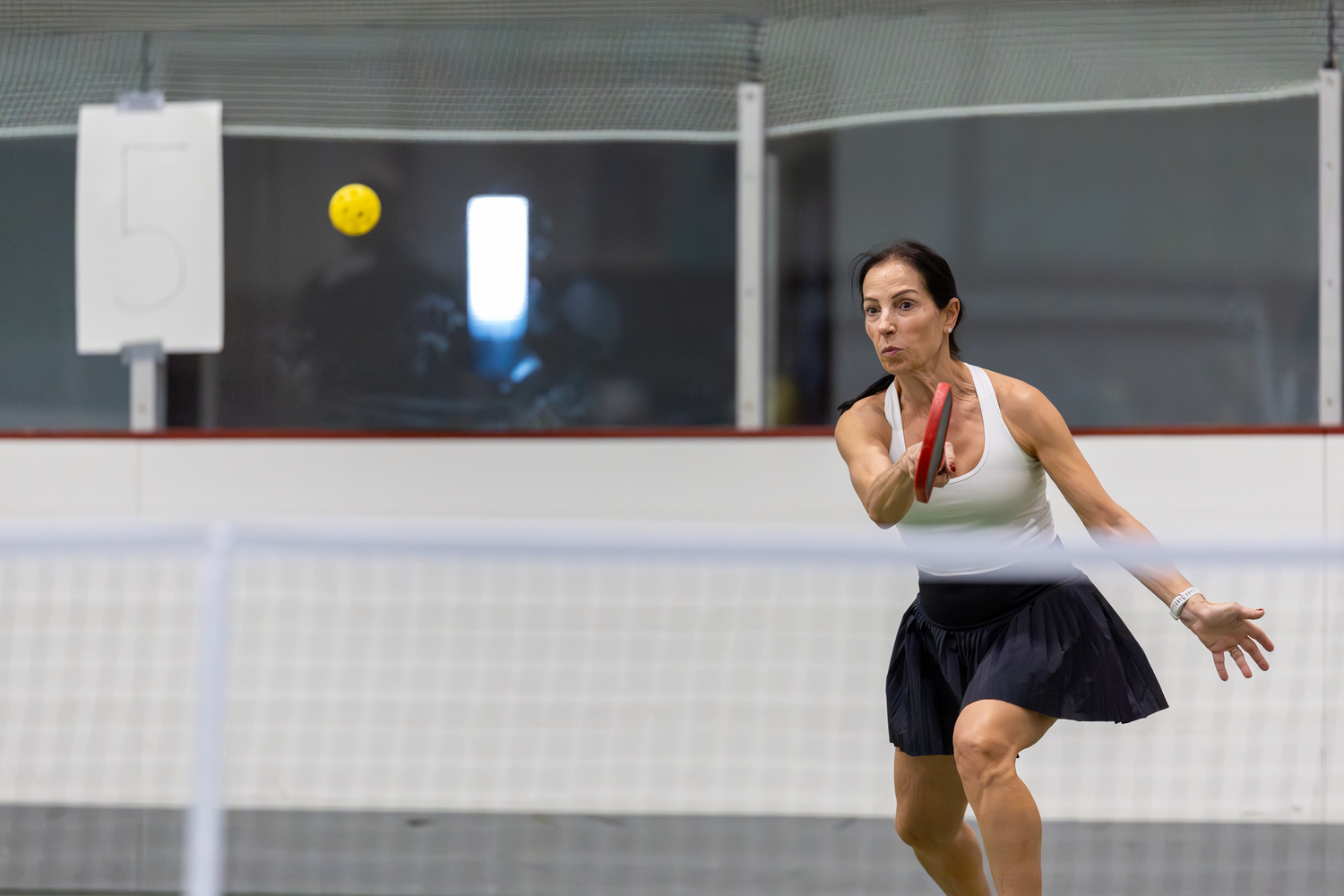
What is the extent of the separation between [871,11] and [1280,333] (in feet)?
5.37

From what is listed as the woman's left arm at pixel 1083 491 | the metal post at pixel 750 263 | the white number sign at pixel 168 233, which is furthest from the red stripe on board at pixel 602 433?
the woman's left arm at pixel 1083 491

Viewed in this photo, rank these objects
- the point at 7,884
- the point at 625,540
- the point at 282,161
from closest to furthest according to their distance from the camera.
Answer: the point at 625,540, the point at 7,884, the point at 282,161

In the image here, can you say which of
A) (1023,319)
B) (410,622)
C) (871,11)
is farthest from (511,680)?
(871,11)

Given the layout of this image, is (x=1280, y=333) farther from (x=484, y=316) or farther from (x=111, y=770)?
(x=111, y=770)

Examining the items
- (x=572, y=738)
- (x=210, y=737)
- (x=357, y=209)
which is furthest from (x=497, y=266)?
(x=210, y=737)

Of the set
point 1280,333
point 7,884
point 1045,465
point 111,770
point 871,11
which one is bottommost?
point 7,884

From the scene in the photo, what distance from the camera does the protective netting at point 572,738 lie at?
3.85 meters

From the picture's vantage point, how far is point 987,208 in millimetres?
4047

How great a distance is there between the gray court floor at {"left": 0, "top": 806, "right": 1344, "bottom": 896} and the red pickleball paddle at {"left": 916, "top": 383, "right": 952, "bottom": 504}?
2.12 m

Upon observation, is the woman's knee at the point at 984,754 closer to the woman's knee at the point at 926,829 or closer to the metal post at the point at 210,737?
the woman's knee at the point at 926,829

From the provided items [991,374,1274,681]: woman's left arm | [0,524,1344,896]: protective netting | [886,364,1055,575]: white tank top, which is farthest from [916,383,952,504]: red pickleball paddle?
[0,524,1344,896]: protective netting

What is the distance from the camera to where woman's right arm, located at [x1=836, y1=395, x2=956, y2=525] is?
84.1 inches

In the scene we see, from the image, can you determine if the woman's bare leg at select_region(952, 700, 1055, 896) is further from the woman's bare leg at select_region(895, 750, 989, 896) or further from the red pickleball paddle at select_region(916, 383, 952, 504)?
the red pickleball paddle at select_region(916, 383, 952, 504)

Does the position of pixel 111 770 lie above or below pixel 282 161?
below
